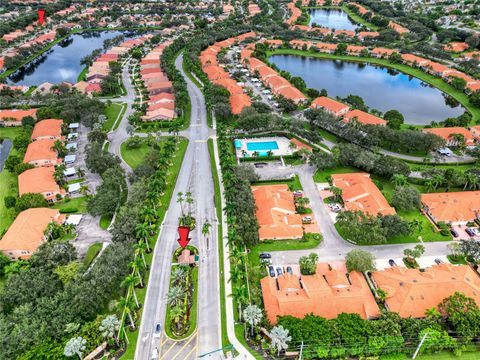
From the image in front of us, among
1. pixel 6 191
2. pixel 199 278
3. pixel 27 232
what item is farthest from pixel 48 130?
pixel 199 278

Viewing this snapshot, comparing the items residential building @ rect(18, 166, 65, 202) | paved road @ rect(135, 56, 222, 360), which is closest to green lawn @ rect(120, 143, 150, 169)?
paved road @ rect(135, 56, 222, 360)

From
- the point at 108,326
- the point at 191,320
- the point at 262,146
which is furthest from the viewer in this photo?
the point at 262,146

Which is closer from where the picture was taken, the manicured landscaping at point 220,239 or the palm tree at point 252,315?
the palm tree at point 252,315

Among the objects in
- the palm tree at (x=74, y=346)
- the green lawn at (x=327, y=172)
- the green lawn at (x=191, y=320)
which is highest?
the palm tree at (x=74, y=346)

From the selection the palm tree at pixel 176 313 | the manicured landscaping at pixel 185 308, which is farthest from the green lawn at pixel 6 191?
the palm tree at pixel 176 313

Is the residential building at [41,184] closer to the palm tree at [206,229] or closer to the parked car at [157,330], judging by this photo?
the palm tree at [206,229]

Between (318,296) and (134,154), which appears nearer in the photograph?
(318,296)

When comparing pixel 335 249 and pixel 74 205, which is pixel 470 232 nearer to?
pixel 335 249
